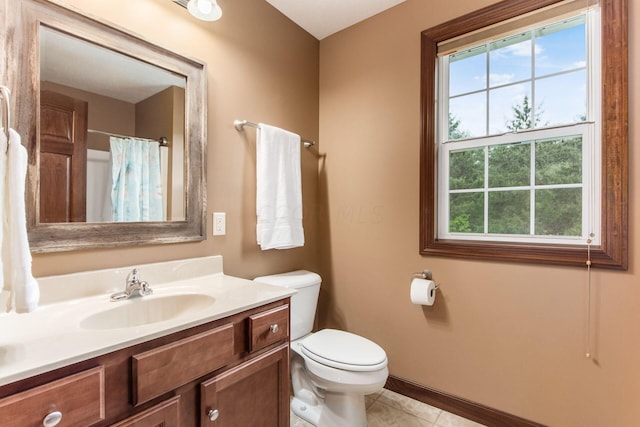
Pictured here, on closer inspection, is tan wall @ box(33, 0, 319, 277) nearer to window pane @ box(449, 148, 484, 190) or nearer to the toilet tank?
the toilet tank

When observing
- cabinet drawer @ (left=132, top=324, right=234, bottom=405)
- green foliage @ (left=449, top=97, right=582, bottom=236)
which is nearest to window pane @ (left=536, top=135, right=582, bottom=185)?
green foliage @ (left=449, top=97, right=582, bottom=236)

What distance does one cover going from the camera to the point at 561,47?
146cm

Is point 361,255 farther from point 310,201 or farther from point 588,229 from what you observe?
point 588,229

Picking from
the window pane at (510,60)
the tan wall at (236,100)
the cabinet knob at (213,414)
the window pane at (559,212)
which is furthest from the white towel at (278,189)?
the window pane at (559,212)

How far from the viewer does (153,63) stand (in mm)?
1309

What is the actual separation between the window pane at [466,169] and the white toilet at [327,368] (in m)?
1.03

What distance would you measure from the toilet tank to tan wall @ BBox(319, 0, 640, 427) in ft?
1.19

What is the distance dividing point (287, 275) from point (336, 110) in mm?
1221

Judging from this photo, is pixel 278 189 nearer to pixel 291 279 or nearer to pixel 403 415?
pixel 291 279

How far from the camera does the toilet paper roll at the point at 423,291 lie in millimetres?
1642

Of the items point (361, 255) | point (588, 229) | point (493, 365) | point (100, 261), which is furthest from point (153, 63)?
point (493, 365)

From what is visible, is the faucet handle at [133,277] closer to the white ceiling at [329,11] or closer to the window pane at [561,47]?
the white ceiling at [329,11]

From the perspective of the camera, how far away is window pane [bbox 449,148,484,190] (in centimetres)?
168

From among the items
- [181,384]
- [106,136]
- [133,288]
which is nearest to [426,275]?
[181,384]
